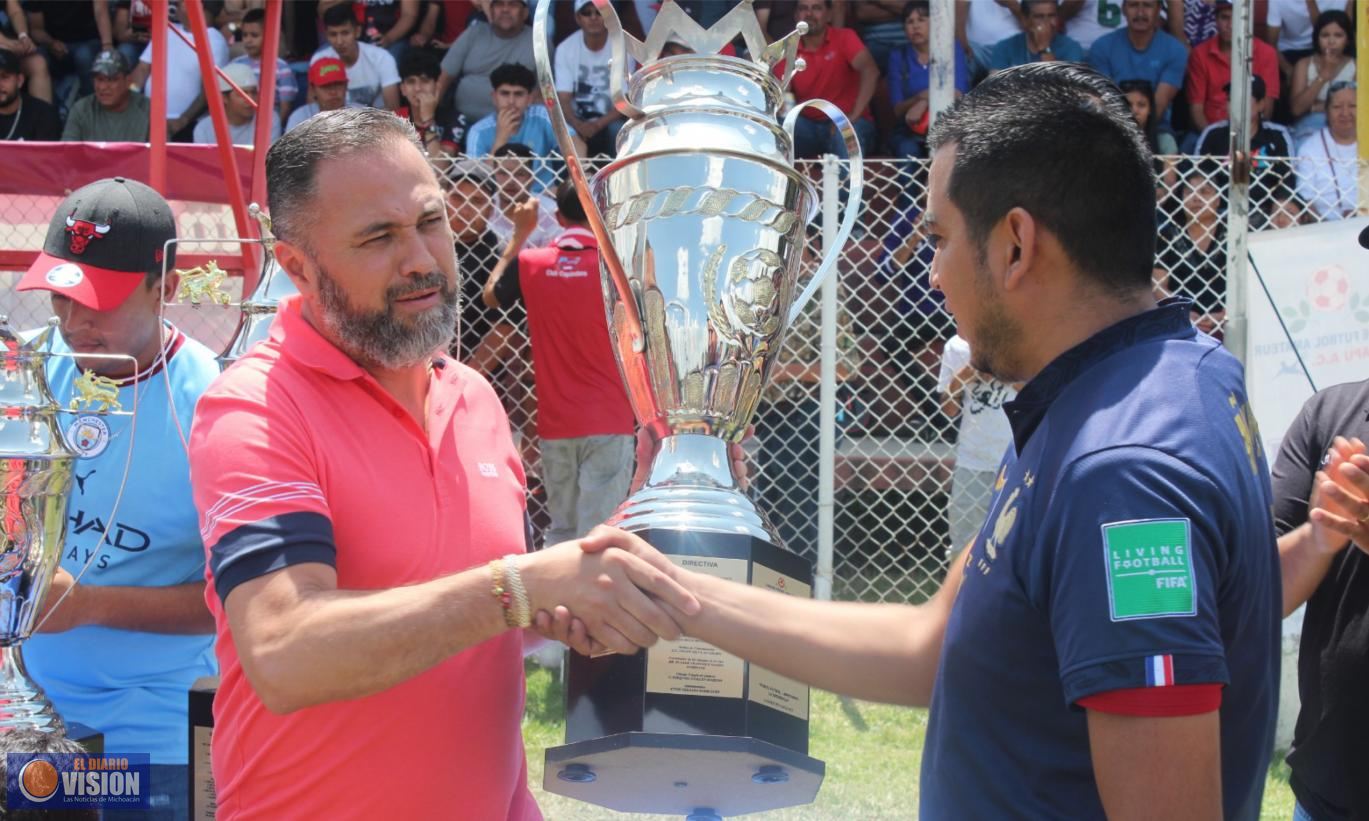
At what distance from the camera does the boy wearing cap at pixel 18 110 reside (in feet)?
27.9

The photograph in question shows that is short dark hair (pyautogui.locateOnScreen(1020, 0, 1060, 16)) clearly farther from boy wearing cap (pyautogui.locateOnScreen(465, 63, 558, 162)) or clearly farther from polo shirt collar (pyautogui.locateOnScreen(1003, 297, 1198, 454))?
polo shirt collar (pyautogui.locateOnScreen(1003, 297, 1198, 454))

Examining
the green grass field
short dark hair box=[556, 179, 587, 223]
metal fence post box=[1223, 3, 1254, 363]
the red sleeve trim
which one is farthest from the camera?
short dark hair box=[556, 179, 587, 223]

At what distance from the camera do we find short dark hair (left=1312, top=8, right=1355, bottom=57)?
320 inches

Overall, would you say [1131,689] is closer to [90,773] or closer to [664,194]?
[664,194]

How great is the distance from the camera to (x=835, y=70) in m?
8.24

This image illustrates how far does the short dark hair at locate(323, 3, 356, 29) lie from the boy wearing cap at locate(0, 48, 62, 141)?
6.27ft

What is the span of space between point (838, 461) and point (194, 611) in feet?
14.5

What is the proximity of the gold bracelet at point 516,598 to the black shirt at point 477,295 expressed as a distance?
15.2 ft

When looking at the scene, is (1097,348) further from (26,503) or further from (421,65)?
(421,65)

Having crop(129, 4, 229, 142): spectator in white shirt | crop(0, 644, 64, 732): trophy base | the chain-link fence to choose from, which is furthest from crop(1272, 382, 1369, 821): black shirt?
crop(129, 4, 229, 142): spectator in white shirt

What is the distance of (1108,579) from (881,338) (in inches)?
200

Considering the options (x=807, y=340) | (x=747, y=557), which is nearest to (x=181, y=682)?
(x=747, y=557)

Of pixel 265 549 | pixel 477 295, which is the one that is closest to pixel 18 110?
pixel 477 295

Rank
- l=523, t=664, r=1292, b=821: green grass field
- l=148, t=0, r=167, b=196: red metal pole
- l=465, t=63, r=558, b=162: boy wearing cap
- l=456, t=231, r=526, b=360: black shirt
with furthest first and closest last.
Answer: l=465, t=63, r=558, b=162: boy wearing cap, l=456, t=231, r=526, b=360: black shirt, l=523, t=664, r=1292, b=821: green grass field, l=148, t=0, r=167, b=196: red metal pole
